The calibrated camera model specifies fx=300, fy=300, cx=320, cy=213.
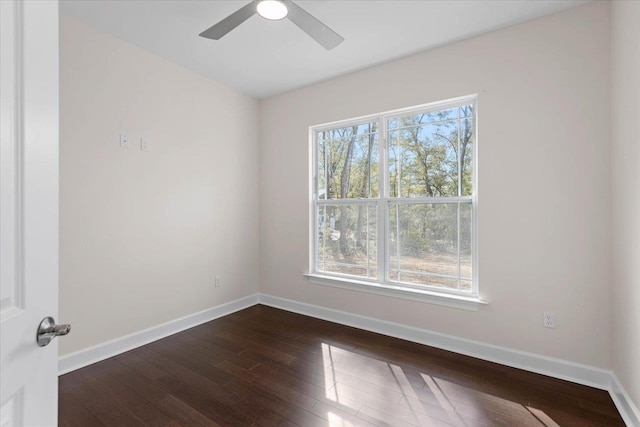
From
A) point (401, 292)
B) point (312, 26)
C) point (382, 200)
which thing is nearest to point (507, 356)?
point (401, 292)

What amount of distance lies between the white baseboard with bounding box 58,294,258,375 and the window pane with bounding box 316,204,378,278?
1.22 metres

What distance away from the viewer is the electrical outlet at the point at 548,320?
2277 millimetres

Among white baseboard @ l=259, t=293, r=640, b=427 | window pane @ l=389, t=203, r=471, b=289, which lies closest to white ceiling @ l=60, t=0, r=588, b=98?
window pane @ l=389, t=203, r=471, b=289

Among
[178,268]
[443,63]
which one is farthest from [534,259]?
[178,268]

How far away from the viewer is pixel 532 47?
2342mm

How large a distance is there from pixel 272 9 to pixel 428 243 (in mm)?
2299

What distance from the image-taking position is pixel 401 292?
294cm

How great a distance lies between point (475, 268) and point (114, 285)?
317cm

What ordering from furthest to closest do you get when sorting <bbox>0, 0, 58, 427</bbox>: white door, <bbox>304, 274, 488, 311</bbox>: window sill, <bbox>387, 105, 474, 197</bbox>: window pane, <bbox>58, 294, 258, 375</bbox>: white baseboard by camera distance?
<bbox>387, 105, 474, 197</bbox>: window pane → <bbox>304, 274, 488, 311</bbox>: window sill → <bbox>58, 294, 258, 375</bbox>: white baseboard → <bbox>0, 0, 58, 427</bbox>: white door

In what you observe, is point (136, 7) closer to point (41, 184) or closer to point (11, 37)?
point (11, 37)

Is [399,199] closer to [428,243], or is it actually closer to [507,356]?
[428,243]

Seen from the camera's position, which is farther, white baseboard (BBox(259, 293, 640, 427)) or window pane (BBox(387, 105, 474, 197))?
window pane (BBox(387, 105, 474, 197))

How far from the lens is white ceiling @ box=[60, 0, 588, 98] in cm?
219

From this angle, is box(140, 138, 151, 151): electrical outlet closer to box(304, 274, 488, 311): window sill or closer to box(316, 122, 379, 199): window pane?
box(316, 122, 379, 199): window pane
